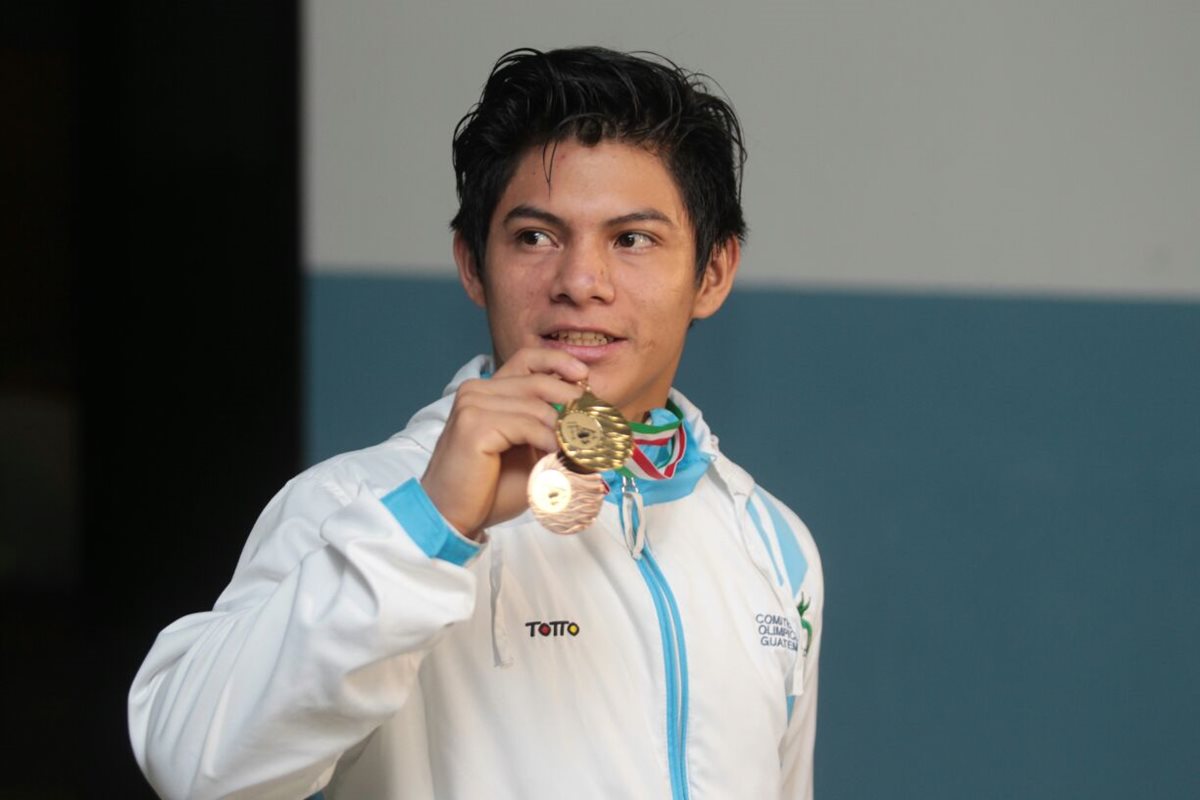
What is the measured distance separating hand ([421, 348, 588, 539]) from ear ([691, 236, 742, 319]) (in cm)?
45

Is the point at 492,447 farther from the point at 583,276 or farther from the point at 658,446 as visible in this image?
the point at 658,446

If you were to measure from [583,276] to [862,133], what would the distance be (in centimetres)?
96

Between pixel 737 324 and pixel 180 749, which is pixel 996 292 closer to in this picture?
pixel 737 324

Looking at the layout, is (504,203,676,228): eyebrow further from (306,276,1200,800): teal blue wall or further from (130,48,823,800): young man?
(306,276,1200,800): teal blue wall

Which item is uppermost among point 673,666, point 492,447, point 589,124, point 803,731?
point 589,124

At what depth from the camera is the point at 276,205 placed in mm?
2236

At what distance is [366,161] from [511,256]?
0.82 meters

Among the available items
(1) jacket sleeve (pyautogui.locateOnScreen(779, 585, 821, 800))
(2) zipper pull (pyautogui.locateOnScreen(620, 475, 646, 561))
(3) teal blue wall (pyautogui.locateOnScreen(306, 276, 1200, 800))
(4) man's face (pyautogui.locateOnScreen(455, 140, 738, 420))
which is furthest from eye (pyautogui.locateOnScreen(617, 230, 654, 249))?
(3) teal blue wall (pyautogui.locateOnScreen(306, 276, 1200, 800))

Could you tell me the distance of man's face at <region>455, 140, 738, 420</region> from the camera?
131cm

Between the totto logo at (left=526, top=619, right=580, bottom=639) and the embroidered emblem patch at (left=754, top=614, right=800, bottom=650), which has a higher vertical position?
the totto logo at (left=526, top=619, right=580, bottom=639)

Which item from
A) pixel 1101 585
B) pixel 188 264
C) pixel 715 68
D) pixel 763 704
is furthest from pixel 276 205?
pixel 1101 585

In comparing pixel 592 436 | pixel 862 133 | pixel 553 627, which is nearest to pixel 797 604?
pixel 553 627

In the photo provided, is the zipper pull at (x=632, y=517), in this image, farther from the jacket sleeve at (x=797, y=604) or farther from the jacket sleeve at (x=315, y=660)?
the jacket sleeve at (x=315, y=660)

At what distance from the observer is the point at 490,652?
4.15 feet
